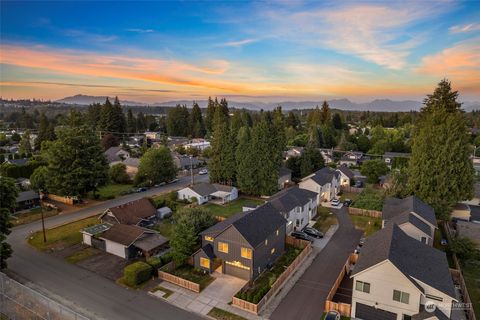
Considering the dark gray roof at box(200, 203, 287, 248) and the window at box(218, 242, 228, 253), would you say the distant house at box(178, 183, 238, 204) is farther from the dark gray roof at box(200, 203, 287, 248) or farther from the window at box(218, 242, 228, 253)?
the window at box(218, 242, 228, 253)

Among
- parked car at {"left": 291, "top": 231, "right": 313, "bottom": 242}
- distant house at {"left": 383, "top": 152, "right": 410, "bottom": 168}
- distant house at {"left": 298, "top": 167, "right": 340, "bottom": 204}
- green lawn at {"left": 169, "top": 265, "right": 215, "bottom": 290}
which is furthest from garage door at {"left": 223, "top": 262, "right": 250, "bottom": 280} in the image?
distant house at {"left": 383, "top": 152, "right": 410, "bottom": 168}

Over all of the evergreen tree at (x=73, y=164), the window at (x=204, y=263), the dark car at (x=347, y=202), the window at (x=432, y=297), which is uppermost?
the evergreen tree at (x=73, y=164)

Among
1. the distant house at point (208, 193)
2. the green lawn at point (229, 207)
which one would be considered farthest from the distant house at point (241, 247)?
the distant house at point (208, 193)

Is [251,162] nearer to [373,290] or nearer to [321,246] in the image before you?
[321,246]

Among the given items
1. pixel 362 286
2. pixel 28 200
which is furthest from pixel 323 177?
pixel 28 200

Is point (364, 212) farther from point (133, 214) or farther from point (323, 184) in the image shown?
point (133, 214)

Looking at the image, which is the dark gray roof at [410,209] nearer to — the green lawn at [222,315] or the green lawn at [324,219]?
the green lawn at [324,219]
